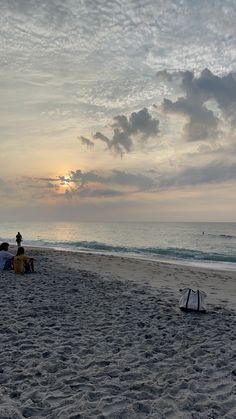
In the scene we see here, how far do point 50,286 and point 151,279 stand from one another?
6.75 metres

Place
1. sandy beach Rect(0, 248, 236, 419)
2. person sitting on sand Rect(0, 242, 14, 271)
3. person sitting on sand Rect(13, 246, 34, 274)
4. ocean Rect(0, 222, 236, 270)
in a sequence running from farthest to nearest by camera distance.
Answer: ocean Rect(0, 222, 236, 270) → person sitting on sand Rect(0, 242, 14, 271) → person sitting on sand Rect(13, 246, 34, 274) → sandy beach Rect(0, 248, 236, 419)

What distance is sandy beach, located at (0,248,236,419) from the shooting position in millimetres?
5195

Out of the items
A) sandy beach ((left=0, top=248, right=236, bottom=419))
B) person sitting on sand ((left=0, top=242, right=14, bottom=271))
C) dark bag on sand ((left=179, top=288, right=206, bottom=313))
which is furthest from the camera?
person sitting on sand ((left=0, top=242, right=14, bottom=271))

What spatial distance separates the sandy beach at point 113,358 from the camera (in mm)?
5195

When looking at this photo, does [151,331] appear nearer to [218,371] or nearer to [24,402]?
[218,371]

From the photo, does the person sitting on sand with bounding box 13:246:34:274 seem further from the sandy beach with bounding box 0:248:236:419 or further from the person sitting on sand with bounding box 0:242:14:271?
the sandy beach with bounding box 0:248:236:419

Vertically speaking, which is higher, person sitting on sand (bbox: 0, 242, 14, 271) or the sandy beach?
person sitting on sand (bbox: 0, 242, 14, 271)

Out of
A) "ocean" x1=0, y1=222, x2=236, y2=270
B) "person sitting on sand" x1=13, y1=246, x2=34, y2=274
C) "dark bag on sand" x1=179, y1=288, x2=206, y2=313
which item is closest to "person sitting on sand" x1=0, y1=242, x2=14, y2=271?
"person sitting on sand" x1=13, y1=246, x2=34, y2=274

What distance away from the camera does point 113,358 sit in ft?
23.1

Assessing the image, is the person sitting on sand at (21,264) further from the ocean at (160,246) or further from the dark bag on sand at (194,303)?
the ocean at (160,246)

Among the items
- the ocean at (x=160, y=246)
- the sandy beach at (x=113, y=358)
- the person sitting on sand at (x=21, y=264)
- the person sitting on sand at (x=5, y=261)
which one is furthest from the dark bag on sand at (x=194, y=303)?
the ocean at (x=160, y=246)

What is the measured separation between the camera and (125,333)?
28.3 ft

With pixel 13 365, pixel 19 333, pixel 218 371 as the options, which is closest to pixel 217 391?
pixel 218 371

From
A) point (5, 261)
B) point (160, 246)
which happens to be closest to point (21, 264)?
point (5, 261)
